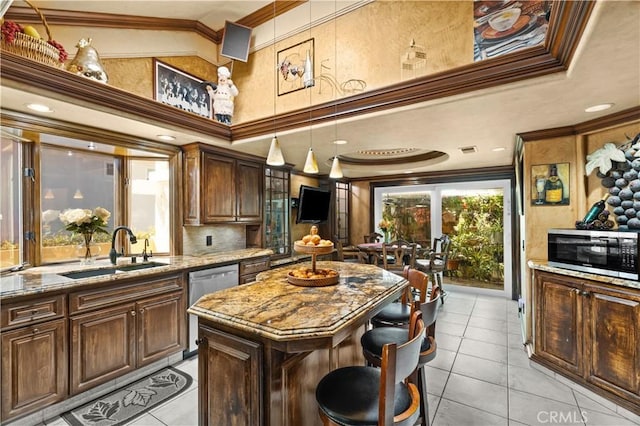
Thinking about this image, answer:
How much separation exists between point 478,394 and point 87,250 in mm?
3764

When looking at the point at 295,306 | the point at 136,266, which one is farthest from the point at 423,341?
the point at 136,266

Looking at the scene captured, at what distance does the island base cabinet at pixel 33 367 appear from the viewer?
1.91 metres

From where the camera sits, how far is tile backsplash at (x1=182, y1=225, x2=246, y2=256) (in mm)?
3664

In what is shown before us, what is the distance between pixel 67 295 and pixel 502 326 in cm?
468

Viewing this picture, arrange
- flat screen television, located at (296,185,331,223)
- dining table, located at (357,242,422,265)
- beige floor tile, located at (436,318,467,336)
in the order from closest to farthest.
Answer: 1. beige floor tile, located at (436,318,467,336)
2. dining table, located at (357,242,422,265)
3. flat screen television, located at (296,185,331,223)

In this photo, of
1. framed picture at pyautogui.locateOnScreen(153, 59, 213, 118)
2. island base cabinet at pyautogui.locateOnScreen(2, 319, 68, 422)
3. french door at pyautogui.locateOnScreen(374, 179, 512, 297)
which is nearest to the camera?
island base cabinet at pyautogui.locateOnScreen(2, 319, 68, 422)

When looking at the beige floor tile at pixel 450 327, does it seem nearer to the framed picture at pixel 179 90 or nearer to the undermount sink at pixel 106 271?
the undermount sink at pixel 106 271

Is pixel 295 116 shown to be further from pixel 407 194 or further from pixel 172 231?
pixel 407 194

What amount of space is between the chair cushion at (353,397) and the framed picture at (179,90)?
3.17 m

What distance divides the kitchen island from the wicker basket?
206 cm

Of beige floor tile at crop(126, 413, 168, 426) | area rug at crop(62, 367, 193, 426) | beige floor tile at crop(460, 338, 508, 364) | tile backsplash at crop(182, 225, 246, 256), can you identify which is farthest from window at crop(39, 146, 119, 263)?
beige floor tile at crop(460, 338, 508, 364)

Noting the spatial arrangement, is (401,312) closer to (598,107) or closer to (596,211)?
(596,211)

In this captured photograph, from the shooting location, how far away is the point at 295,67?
303 cm

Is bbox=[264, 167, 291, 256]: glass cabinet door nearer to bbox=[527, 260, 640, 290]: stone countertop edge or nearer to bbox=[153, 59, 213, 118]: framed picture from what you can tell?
bbox=[153, 59, 213, 118]: framed picture
